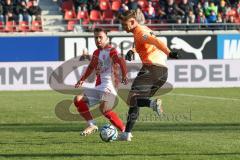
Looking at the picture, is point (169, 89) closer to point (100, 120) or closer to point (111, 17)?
point (111, 17)

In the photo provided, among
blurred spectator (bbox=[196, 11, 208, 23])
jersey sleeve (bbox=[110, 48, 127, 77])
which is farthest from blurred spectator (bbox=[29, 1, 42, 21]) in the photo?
jersey sleeve (bbox=[110, 48, 127, 77])

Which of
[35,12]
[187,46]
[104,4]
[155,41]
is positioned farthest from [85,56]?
[155,41]

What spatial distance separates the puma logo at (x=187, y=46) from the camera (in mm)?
32312

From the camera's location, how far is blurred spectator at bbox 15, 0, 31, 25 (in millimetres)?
32625

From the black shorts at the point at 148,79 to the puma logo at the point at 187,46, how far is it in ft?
65.8

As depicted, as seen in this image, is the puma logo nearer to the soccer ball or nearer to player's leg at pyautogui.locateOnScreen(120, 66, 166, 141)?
player's leg at pyautogui.locateOnScreen(120, 66, 166, 141)

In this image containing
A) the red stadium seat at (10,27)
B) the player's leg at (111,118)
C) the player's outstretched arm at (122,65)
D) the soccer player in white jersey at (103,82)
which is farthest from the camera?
the red stadium seat at (10,27)

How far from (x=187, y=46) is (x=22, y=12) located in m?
7.75

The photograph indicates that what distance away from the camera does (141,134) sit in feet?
43.6

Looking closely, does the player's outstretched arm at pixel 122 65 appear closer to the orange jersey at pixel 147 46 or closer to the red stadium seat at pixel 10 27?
the orange jersey at pixel 147 46

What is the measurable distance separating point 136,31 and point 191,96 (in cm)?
1311

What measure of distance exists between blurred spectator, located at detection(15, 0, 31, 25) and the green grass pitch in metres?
10.2

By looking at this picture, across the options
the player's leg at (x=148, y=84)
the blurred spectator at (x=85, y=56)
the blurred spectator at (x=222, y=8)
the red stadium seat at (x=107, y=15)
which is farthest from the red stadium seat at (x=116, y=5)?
the player's leg at (x=148, y=84)

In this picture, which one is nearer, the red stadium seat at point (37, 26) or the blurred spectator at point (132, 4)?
the red stadium seat at point (37, 26)
